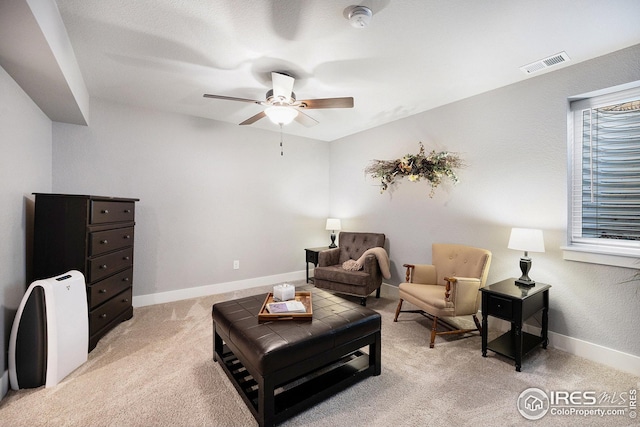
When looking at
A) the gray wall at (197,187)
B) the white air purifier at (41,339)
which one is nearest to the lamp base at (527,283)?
the gray wall at (197,187)

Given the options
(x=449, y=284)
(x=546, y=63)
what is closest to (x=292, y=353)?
(x=449, y=284)

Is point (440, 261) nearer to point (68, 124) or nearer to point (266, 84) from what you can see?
point (266, 84)

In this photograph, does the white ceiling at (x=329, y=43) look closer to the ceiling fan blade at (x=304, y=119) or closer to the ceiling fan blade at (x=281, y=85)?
the ceiling fan blade at (x=281, y=85)

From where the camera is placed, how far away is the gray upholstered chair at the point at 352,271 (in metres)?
3.57

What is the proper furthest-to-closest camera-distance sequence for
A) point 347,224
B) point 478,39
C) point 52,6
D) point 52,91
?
point 347,224 < point 52,91 < point 478,39 < point 52,6

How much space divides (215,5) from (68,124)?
2624 mm

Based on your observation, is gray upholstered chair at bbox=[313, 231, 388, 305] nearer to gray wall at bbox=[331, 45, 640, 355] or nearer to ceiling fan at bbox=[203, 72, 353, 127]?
gray wall at bbox=[331, 45, 640, 355]

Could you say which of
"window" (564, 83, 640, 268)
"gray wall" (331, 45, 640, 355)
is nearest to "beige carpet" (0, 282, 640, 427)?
"gray wall" (331, 45, 640, 355)

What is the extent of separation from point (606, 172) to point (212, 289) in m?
4.68

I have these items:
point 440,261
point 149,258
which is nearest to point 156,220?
point 149,258

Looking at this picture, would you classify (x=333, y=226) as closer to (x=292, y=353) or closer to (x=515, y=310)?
(x=515, y=310)

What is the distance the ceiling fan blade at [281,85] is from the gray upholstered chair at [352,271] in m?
2.23

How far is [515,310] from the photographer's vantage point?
2.24 metres

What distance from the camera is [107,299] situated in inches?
107
